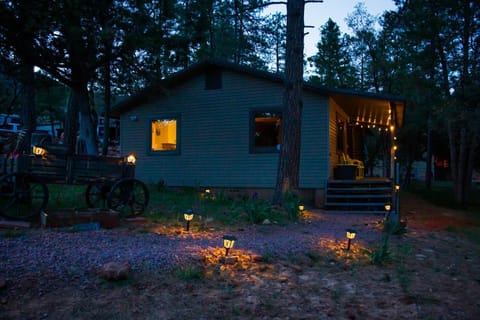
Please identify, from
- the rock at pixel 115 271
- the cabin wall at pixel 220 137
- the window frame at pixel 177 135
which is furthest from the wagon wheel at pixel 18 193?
the window frame at pixel 177 135

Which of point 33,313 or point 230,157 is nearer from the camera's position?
point 33,313

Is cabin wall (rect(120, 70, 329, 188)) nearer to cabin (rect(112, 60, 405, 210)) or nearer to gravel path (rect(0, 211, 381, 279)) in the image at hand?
cabin (rect(112, 60, 405, 210))

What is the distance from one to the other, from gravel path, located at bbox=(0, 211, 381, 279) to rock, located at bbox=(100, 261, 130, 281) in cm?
19

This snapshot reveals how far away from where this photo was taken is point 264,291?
12.6 ft

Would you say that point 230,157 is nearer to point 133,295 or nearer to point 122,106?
point 122,106

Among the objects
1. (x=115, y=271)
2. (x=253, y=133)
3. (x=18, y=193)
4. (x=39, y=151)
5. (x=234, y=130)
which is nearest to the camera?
(x=115, y=271)

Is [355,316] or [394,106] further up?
[394,106]

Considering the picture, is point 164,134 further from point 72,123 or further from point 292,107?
point 292,107

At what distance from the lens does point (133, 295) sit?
3.55 metres

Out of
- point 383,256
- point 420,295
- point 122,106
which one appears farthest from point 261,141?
point 420,295

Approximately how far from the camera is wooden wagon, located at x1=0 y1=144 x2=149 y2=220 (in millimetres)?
6027

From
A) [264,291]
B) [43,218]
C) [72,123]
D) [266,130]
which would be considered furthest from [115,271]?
[72,123]

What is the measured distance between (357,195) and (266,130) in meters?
3.23

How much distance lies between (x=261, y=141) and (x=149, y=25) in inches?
176
